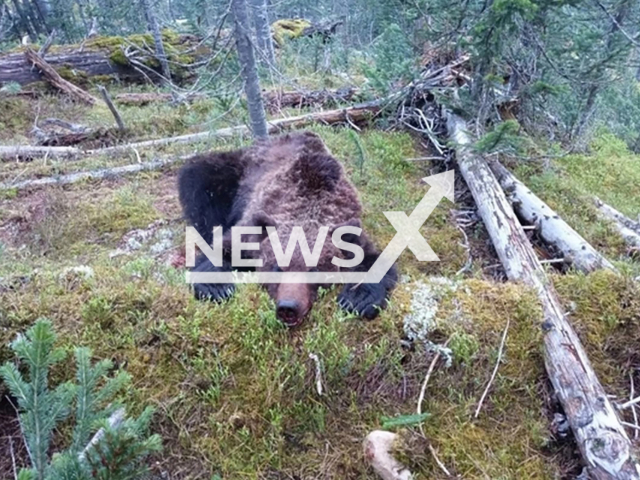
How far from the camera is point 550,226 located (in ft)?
14.6

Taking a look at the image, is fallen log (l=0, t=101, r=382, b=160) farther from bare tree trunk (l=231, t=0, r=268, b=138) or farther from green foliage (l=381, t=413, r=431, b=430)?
green foliage (l=381, t=413, r=431, b=430)

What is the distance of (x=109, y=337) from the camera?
2.57 meters

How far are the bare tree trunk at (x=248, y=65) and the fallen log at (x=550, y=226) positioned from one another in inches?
107

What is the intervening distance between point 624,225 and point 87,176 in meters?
6.13

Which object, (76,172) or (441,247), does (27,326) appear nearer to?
(441,247)

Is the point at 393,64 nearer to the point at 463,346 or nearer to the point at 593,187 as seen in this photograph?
the point at 593,187

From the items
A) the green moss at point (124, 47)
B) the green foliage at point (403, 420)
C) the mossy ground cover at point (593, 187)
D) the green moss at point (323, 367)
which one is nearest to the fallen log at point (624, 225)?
the mossy ground cover at point (593, 187)

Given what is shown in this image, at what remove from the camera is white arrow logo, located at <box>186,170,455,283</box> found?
10.0 ft

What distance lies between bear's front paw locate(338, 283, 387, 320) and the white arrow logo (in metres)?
0.11

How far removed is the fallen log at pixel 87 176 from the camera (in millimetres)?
6072

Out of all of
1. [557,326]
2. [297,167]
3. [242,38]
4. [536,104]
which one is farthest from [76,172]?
[536,104]

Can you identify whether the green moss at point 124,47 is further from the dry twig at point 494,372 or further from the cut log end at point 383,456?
the cut log end at point 383,456

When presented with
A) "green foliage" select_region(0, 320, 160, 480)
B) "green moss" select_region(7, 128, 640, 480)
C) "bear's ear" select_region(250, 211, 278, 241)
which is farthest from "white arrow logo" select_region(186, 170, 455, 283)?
"green foliage" select_region(0, 320, 160, 480)

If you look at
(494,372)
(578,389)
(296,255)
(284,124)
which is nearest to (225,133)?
(284,124)
